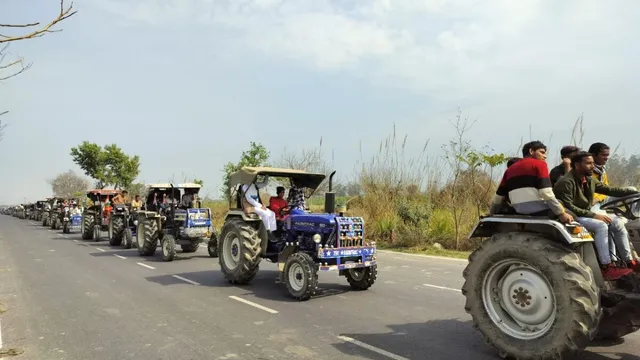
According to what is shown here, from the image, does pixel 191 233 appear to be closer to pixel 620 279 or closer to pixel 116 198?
pixel 116 198

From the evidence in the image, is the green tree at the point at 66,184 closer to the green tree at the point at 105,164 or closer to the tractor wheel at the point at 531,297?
the green tree at the point at 105,164

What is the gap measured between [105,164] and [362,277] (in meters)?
44.8

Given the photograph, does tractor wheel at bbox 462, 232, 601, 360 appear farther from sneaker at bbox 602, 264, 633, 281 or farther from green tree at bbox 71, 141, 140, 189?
green tree at bbox 71, 141, 140, 189

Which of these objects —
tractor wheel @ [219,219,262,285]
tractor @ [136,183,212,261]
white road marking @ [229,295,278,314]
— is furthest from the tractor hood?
tractor @ [136,183,212,261]

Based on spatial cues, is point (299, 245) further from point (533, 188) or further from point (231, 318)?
point (533, 188)

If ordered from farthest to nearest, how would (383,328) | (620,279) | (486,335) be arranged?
(383,328) < (486,335) < (620,279)

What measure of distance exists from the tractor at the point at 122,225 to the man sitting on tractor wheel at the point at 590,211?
14944 millimetres

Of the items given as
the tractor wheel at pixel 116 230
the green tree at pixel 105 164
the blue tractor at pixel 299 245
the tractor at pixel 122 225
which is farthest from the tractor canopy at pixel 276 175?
the green tree at pixel 105 164

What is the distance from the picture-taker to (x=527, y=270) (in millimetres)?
4648

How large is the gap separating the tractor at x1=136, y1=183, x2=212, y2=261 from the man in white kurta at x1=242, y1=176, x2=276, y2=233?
4550 millimetres

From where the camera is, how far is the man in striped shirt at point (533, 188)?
15.0 feet

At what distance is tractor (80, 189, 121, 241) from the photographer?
20516mm

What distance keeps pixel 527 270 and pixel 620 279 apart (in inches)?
31.3

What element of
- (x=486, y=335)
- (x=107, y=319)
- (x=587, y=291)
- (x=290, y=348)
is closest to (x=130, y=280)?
(x=107, y=319)
